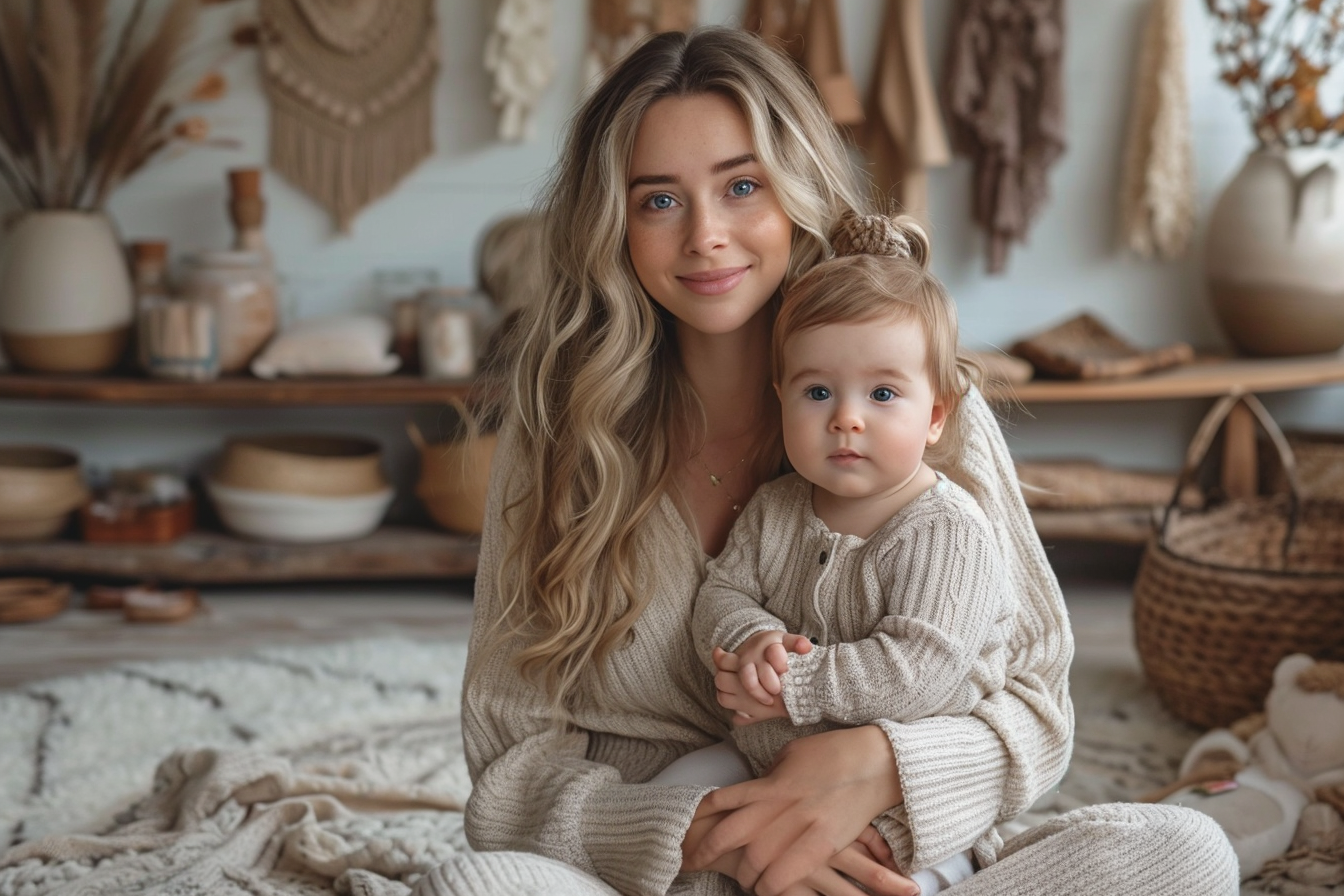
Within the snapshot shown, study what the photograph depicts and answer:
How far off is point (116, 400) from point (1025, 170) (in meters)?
2.39

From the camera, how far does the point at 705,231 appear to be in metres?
1.39

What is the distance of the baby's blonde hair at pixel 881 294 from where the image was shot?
50.7 inches

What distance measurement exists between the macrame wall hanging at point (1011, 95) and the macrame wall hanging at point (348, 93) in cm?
141

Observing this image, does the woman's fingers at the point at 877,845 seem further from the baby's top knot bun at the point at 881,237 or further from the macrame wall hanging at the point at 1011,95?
the macrame wall hanging at the point at 1011,95

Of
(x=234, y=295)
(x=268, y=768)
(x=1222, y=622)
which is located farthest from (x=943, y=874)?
(x=234, y=295)

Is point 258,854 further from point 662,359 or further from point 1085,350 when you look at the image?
point 1085,350

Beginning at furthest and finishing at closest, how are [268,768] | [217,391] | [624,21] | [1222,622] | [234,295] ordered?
[624,21], [234,295], [217,391], [1222,622], [268,768]

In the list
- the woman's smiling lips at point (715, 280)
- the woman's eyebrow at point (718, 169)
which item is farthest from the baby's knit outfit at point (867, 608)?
the woman's eyebrow at point (718, 169)

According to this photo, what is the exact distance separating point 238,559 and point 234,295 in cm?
65

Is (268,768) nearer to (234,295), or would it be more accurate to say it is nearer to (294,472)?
(294,472)

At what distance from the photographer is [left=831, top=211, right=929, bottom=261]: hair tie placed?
1372 millimetres

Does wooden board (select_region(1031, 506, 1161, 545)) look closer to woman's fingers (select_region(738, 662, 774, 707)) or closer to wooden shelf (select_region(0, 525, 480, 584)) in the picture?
wooden shelf (select_region(0, 525, 480, 584))

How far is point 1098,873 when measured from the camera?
1308 millimetres

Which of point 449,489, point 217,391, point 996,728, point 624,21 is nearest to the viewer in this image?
point 996,728
